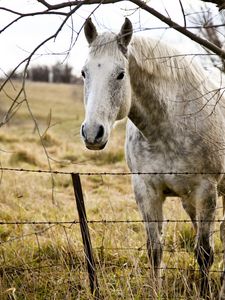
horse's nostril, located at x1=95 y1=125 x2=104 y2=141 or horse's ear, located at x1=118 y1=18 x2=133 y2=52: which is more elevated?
horse's ear, located at x1=118 y1=18 x2=133 y2=52

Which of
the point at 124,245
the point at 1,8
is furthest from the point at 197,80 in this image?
the point at 1,8

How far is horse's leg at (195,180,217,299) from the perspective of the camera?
4.21 meters

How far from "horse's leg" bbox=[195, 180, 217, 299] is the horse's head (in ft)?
3.10

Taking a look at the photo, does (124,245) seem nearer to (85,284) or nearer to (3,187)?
(85,284)

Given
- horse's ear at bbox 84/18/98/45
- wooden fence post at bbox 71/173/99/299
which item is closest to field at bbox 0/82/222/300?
wooden fence post at bbox 71/173/99/299

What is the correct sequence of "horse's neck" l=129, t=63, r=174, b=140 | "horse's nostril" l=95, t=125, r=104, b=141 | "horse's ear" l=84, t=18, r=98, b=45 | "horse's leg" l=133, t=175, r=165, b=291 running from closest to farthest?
1. "horse's nostril" l=95, t=125, r=104, b=141
2. "horse's ear" l=84, t=18, r=98, b=45
3. "horse's neck" l=129, t=63, r=174, b=140
4. "horse's leg" l=133, t=175, r=165, b=291

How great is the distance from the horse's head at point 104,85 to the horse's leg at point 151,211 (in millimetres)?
782

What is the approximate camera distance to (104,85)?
3.64 meters

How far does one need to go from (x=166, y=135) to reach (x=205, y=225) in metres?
0.84

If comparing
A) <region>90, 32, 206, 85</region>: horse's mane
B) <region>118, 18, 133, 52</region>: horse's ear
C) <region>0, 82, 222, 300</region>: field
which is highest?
<region>118, 18, 133, 52</region>: horse's ear

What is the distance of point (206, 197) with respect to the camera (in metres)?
4.23

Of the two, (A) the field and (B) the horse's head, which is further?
(A) the field

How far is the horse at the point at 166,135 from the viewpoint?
13.2 ft

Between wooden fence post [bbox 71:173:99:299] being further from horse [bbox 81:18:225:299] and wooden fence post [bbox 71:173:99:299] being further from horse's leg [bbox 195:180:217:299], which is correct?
horse's leg [bbox 195:180:217:299]
